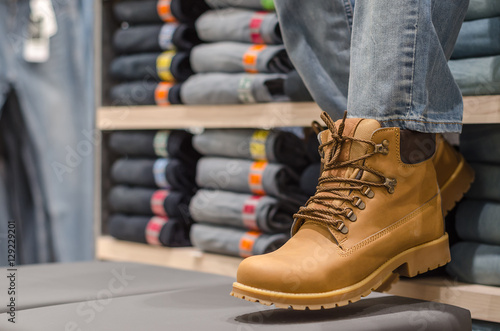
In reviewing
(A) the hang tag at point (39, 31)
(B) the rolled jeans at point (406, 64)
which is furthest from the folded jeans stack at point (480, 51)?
(A) the hang tag at point (39, 31)

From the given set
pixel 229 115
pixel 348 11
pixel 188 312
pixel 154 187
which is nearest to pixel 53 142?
pixel 154 187

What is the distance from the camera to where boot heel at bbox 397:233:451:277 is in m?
0.85

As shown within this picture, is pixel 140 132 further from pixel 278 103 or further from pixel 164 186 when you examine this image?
pixel 278 103

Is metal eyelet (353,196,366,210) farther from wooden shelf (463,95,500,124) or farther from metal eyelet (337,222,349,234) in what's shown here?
wooden shelf (463,95,500,124)

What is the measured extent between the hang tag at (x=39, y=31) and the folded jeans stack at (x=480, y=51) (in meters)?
1.30

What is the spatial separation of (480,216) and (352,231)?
347 mm

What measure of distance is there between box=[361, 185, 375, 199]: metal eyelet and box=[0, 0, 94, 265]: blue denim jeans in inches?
50.3

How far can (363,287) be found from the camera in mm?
782

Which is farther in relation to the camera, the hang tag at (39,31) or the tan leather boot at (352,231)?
the hang tag at (39,31)

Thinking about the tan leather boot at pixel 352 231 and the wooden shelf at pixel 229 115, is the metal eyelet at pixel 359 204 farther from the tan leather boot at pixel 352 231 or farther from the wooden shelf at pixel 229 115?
the wooden shelf at pixel 229 115

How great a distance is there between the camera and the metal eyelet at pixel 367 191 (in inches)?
31.4

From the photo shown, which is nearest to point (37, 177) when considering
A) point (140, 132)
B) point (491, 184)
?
point (140, 132)

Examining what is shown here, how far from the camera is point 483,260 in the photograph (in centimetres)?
100

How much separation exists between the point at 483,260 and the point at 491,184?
12 cm
